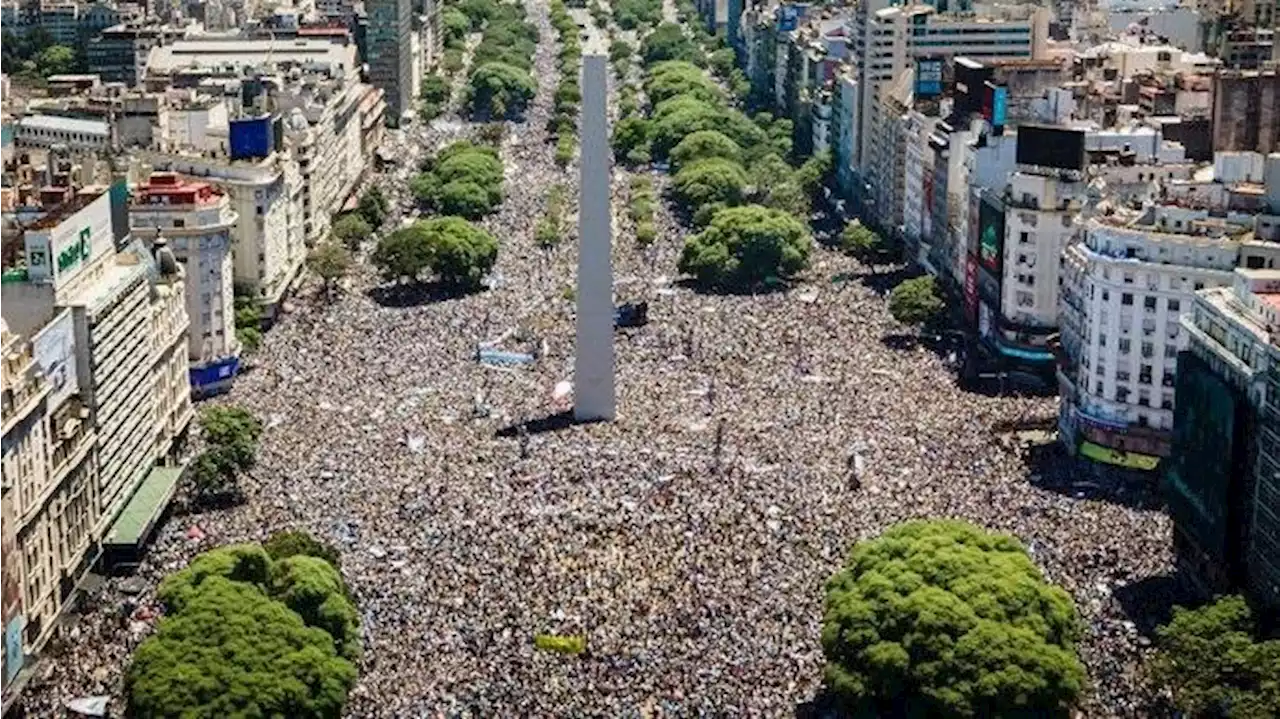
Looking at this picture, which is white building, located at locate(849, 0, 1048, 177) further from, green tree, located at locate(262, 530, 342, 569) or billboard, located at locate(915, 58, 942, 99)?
green tree, located at locate(262, 530, 342, 569)

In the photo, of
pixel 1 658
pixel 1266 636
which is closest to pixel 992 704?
pixel 1266 636

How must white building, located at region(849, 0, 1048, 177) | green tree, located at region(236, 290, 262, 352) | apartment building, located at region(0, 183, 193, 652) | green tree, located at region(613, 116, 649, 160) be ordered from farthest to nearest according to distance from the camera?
green tree, located at region(613, 116, 649, 160) < white building, located at region(849, 0, 1048, 177) < green tree, located at region(236, 290, 262, 352) < apartment building, located at region(0, 183, 193, 652)

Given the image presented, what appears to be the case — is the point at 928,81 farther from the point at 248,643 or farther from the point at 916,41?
the point at 248,643

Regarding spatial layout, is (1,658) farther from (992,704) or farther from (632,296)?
(632,296)

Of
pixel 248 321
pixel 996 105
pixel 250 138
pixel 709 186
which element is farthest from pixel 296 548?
pixel 709 186

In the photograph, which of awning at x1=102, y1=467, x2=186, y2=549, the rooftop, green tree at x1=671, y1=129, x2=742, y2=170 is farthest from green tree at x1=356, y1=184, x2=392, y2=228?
awning at x1=102, y1=467, x2=186, y2=549

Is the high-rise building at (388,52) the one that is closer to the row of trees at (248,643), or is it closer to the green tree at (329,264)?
the green tree at (329,264)
